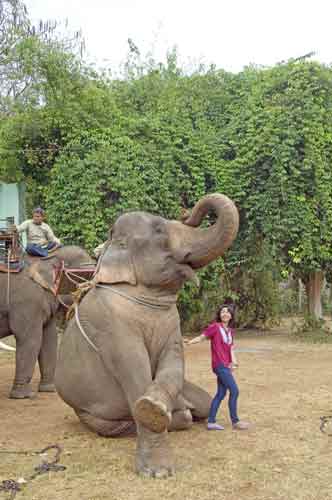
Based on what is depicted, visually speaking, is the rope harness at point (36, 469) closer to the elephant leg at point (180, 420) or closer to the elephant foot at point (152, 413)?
the elephant foot at point (152, 413)

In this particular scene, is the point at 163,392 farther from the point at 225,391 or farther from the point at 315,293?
the point at 315,293

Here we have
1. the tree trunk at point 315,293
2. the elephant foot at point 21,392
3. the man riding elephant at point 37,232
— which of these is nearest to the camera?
the elephant foot at point 21,392

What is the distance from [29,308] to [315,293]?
7.67m

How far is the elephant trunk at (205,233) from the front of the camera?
176 inches

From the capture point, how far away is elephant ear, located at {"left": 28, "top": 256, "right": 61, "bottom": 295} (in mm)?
7312

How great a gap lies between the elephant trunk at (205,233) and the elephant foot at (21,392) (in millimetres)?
3274

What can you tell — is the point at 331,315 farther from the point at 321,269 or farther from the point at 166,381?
the point at 166,381

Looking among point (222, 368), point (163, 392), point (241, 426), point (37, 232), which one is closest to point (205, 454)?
point (163, 392)

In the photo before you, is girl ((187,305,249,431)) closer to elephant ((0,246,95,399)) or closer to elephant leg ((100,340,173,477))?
elephant leg ((100,340,173,477))

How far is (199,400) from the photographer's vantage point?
18.2 ft

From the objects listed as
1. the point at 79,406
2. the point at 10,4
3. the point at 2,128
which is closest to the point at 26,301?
the point at 79,406

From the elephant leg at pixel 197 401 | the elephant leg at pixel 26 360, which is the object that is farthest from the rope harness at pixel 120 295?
the elephant leg at pixel 26 360

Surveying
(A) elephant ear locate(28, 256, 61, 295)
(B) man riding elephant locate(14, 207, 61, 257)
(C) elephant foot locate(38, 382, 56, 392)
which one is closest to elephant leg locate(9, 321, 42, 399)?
(C) elephant foot locate(38, 382, 56, 392)

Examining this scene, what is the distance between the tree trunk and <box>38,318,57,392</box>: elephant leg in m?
6.85
